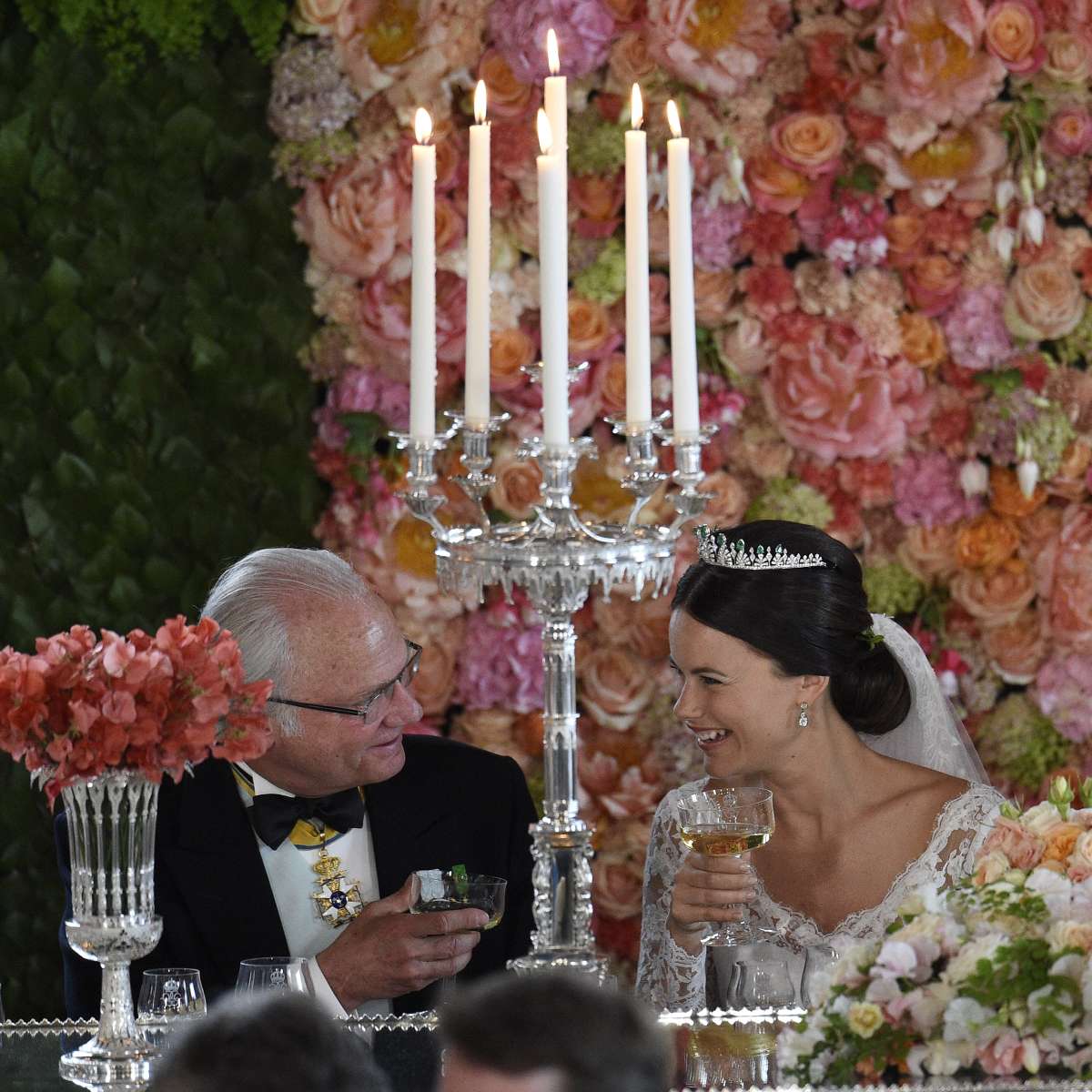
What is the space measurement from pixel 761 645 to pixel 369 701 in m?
0.80

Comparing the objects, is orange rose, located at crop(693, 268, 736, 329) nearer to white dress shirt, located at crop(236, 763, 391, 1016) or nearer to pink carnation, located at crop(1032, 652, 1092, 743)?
pink carnation, located at crop(1032, 652, 1092, 743)

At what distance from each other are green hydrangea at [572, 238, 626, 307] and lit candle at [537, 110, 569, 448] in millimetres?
2471

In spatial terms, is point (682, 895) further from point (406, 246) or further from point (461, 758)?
point (406, 246)

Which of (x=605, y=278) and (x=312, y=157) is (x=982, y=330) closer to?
(x=605, y=278)

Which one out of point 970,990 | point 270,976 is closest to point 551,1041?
point 970,990

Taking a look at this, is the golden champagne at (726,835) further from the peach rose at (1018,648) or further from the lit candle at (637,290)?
the peach rose at (1018,648)

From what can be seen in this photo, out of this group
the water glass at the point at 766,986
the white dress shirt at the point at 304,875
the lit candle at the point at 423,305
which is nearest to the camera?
the lit candle at the point at 423,305

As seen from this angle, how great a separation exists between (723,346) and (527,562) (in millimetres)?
2568

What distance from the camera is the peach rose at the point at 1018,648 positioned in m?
4.33

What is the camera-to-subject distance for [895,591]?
4.39 meters

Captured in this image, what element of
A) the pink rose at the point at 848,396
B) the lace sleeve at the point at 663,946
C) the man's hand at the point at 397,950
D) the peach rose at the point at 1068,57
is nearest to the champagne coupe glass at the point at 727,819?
the lace sleeve at the point at 663,946

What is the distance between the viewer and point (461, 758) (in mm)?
3535

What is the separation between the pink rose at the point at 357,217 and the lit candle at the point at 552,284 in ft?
8.11

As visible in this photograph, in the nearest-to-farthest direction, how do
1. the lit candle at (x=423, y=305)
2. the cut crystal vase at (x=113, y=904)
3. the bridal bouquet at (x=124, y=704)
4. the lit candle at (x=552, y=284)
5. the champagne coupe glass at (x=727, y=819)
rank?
the lit candle at (x=552, y=284) < the lit candle at (x=423, y=305) < the bridal bouquet at (x=124, y=704) < the cut crystal vase at (x=113, y=904) < the champagne coupe glass at (x=727, y=819)
